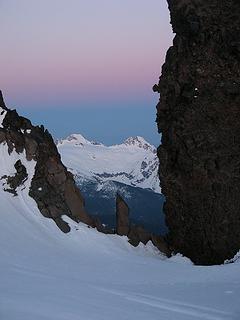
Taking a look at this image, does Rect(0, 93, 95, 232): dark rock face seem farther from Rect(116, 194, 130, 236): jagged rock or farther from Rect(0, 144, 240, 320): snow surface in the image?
Rect(116, 194, 130, 236): jagged rock

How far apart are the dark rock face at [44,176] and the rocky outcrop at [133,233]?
260 centimetres

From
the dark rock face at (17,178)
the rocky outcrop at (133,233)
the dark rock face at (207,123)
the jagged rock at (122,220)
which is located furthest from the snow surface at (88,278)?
the dark rock face at (207,123)

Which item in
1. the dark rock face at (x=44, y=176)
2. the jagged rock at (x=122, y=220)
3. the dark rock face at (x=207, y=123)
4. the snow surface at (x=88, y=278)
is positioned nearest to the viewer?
the snow surface at (x=88, y=278)

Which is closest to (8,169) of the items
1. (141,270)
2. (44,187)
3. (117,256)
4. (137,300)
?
(44,187)

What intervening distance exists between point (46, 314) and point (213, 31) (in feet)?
99.7

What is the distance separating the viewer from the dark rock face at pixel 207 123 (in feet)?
122

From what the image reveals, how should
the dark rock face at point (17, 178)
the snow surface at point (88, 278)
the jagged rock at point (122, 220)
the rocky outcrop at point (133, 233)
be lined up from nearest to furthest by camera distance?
the snow surface at point (88, 278)
the dark rock face at point (17, 178)
the rocky outcrop at point (133, 233)
the jagged rock at point (122, 220)

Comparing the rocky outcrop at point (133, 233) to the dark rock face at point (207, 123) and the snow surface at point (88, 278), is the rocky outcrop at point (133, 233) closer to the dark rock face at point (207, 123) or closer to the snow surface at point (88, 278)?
the snow surface at point (88, 278)

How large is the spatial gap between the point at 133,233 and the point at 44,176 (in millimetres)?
9447

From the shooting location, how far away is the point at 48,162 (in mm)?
40938

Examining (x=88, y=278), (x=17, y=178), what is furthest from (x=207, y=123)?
(x=88, y=278)

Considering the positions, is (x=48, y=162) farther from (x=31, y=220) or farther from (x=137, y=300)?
(x=137, y=300)

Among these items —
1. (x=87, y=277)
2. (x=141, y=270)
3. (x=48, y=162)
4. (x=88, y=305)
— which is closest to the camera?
(x=88, y=305)

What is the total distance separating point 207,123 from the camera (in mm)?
38375
